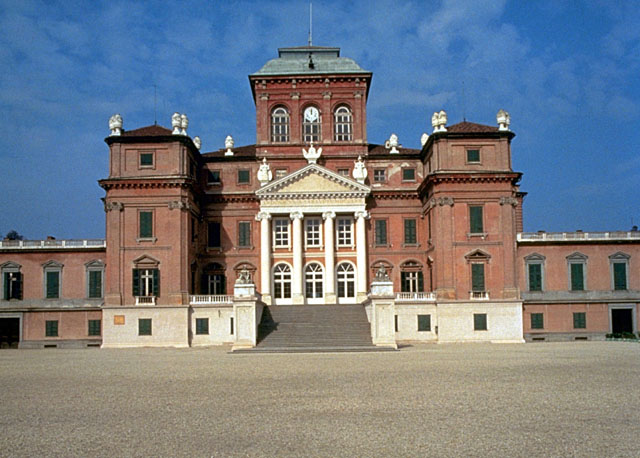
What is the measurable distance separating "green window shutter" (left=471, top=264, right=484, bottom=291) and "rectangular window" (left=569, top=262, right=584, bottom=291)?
26.4 feet

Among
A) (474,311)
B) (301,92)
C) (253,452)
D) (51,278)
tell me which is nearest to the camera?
(253,452)

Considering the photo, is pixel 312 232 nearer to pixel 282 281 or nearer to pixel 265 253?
pixel 265 253

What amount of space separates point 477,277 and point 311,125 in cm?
1761

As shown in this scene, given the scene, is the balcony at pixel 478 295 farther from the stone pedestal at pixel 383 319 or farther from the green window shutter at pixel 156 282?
the green window shutter at pixel 156 282

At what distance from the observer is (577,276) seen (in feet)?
167

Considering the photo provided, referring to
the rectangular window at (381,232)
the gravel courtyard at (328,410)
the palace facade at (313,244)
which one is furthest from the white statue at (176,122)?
the gravel courtyard at (328,410)

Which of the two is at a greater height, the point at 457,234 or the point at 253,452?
the point at 457,234

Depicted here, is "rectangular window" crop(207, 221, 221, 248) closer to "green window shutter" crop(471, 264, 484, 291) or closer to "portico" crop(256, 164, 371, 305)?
"portico" crop(256, 164, 371, 305)

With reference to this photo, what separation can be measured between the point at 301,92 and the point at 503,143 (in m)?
16.2

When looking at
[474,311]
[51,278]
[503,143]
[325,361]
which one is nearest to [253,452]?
[325,361]

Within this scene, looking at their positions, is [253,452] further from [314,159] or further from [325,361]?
[314,159]

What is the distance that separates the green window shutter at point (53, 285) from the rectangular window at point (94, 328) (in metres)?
3.24

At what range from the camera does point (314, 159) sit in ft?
171

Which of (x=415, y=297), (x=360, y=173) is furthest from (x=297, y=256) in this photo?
(x=415, y=297)
